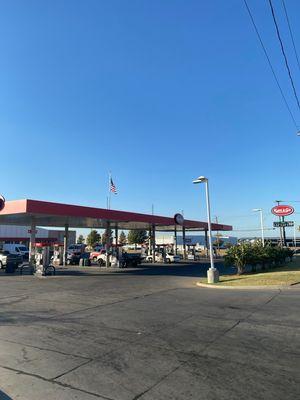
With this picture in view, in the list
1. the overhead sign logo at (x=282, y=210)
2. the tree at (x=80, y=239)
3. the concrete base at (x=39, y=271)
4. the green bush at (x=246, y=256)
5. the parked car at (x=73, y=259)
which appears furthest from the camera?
the tree at (x=80, y=239)

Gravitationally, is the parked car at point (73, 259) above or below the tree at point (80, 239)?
below

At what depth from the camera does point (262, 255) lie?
98.7ft

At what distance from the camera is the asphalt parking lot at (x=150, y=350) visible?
5828mm

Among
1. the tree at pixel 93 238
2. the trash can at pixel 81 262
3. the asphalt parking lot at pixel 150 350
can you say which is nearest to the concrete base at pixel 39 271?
the trash can at pixel 81 262

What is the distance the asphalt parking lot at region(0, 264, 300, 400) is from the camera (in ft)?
19.1

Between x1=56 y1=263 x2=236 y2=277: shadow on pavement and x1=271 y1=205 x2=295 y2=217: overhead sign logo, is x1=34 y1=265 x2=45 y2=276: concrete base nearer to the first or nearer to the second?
x1=56 y1=263 x2=236 y2=277: shadow on pavement

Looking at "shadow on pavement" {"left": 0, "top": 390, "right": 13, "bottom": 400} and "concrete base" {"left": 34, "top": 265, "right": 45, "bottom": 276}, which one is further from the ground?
"concrete base" {"left": 34, "top": 265, "right": 45, "bottom": 276}

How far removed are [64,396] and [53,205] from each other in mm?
24037

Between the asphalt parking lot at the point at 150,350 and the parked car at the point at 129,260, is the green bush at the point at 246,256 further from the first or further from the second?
the parked car at the point at 129,260

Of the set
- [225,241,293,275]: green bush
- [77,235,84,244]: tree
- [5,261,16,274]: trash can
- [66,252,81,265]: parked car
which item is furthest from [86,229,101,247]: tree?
[225,241,293,275]: green bush

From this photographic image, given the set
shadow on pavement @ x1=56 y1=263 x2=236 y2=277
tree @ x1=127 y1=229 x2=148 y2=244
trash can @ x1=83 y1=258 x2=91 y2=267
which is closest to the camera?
shadow on pavement @ x1=56 y1=263 x2=236 y2=277

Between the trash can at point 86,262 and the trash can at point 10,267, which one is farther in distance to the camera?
the trash can at point 86,262

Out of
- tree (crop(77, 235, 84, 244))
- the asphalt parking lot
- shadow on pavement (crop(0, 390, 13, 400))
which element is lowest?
shadow on pavement (crop(0, 390, 13, 400))

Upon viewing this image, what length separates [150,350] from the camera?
312 inches
